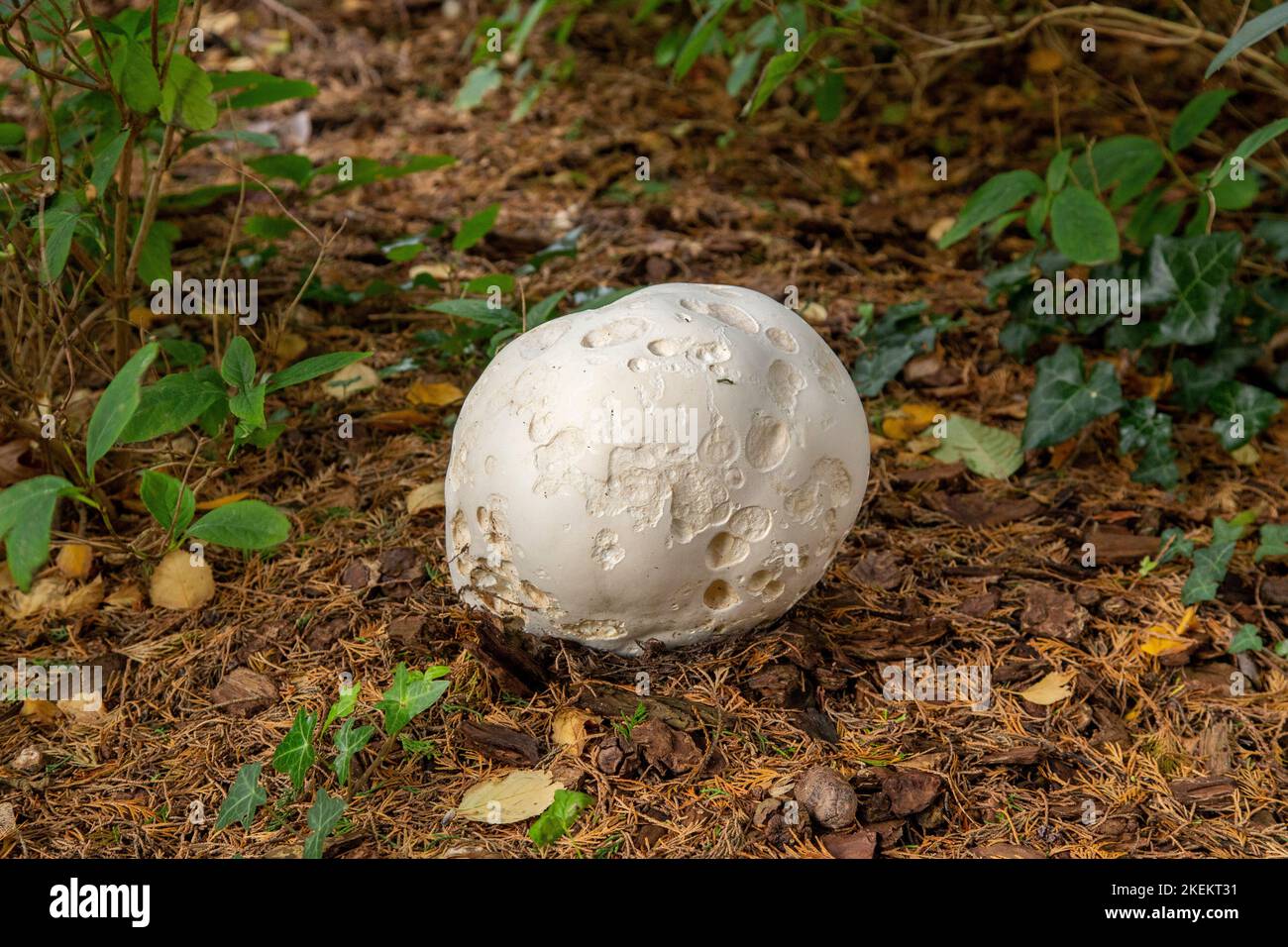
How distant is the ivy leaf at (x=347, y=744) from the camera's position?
7.47 feet

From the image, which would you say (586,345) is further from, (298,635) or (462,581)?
(298,635)

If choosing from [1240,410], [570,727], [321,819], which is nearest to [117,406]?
[321,819]

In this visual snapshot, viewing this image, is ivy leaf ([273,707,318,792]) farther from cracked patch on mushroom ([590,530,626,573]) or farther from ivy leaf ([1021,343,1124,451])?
ivy leaf ([1021,343,1124,451])

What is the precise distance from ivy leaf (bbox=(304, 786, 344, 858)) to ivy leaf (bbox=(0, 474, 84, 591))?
25.3 inches

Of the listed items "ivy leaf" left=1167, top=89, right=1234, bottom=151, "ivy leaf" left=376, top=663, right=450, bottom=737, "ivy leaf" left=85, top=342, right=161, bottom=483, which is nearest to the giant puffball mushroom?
"ivy leaf" left=376, top=663, right=450, bottom=737

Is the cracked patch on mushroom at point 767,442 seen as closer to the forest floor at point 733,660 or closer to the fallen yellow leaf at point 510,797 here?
the forest floor at point 733,660

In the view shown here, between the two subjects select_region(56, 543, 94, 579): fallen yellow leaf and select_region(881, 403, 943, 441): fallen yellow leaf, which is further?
select_region(881, 403, 943, 441): fallen yellow leaf

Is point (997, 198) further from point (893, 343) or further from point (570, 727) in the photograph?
point (570, 727)

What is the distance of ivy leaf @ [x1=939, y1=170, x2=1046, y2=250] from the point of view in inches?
132

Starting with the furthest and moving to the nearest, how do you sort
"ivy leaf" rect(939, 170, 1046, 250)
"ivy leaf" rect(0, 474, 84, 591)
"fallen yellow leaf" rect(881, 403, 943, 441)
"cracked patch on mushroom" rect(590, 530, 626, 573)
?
1. "fallen yellow leaf" rect(881, 403, 943, 441)
2. "ivy leaf" rect(939, 170, 1046, 250)
3. "cracked patch on mushroom" rect(590, 530, 626, 573)
4. "ivy leaf" rect(0, 474, 84, 591)

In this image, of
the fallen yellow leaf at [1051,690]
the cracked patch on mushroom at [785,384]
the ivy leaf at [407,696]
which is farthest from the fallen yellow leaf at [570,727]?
the fallen yellow leaf at [1051,690]

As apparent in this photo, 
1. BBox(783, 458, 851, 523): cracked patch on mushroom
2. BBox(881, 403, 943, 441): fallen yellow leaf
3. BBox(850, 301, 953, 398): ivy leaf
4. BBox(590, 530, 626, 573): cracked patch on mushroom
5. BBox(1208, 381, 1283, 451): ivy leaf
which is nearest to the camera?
BBox(590, 530, 626, 573): cracked patch on mushroom

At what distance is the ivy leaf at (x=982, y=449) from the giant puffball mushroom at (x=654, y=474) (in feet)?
3.25

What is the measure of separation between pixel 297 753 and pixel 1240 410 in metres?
2.83
